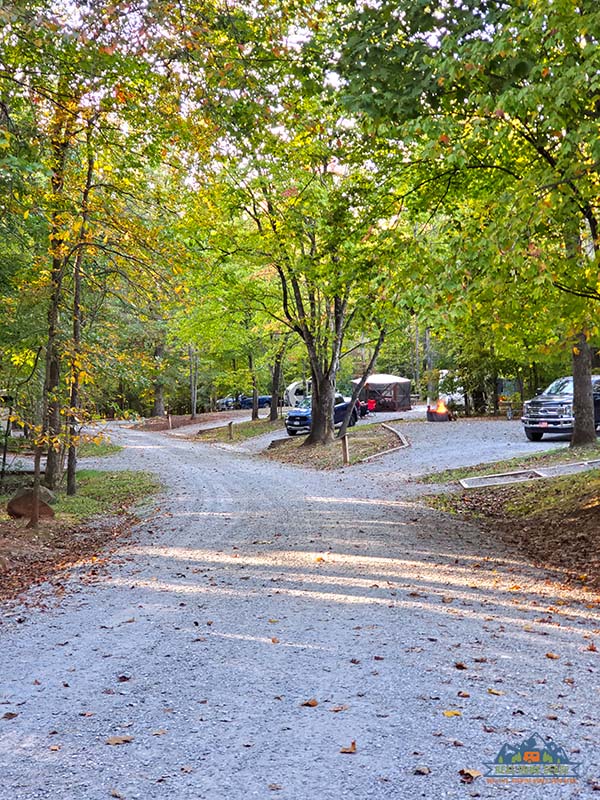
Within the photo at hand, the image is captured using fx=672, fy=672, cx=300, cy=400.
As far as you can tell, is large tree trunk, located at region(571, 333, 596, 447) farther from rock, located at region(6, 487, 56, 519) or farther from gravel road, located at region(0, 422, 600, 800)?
rock, located at region(6, 487, 56, 519)

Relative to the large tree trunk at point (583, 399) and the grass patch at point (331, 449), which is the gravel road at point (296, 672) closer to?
the large tree trunk at point (583, 399)

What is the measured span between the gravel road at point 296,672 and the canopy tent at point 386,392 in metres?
33.4

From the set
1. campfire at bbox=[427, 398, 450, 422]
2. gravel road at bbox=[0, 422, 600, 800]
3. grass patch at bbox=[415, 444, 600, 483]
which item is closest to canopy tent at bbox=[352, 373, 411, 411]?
campfire at bbox=[427, 398, 450, 422]

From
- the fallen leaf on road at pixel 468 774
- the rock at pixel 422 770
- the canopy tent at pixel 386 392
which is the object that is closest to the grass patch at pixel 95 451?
the canopy tent at pixel 386 392

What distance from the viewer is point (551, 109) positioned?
6.00 metres

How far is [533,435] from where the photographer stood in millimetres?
20016

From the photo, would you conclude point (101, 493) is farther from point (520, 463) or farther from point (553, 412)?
point (553, 412)

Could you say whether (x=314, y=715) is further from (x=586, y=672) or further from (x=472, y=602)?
(x=472, y=602)

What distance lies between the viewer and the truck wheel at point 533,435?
19891 millimetres

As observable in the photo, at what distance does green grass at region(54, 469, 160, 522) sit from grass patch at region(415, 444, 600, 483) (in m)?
6.70

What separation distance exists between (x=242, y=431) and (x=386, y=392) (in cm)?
1205

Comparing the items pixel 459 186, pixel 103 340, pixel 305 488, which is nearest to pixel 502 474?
pixel 305 488

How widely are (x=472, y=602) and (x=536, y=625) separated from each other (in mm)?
796

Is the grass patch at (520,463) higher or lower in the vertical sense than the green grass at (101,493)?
higher
